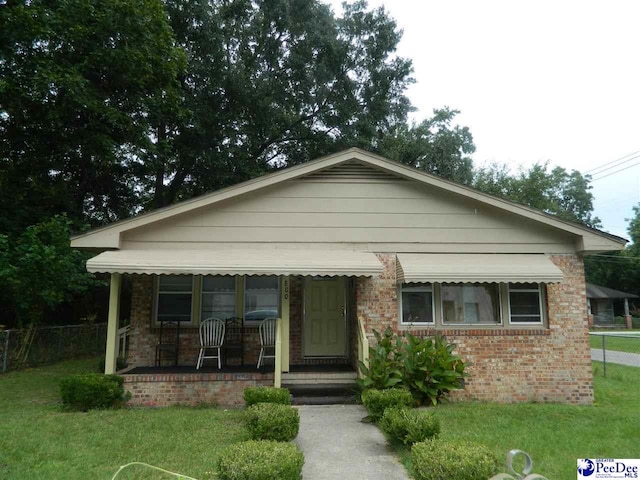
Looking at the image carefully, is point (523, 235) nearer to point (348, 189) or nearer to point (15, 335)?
point (348, 189)

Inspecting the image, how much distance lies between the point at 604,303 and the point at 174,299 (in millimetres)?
43641

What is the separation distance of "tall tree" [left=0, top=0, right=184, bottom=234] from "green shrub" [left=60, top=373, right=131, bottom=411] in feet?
28.6

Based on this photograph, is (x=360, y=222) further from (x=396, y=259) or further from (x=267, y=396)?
(x=267, y=396)

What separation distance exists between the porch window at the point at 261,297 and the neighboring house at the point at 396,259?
0.80 feet

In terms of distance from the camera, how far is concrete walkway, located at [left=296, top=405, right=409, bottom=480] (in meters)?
4.77

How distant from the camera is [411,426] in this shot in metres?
5.20

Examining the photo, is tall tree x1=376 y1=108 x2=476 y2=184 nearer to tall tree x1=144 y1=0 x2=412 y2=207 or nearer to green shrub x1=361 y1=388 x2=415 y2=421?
tall tree x1=144 y1=0 x2=412 y2=207

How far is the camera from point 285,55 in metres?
22.2

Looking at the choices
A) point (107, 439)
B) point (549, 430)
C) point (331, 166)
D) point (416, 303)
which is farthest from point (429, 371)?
point (107, 439)

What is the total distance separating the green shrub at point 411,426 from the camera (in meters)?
5.16

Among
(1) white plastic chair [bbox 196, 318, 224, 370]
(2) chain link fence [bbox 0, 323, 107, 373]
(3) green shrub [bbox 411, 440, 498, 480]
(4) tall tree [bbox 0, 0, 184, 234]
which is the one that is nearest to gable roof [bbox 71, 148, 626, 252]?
(1) white plastic chair [bbox 196, 318, 224, 370]

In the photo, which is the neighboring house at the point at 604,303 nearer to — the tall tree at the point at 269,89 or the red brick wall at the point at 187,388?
the tall tree at the point at 269,89

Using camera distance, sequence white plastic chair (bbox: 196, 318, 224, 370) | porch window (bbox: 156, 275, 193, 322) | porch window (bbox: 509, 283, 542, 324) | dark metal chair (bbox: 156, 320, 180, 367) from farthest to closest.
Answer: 1. porch window (bbox: 156, 275, 193, 322)
2. dark metal chair (bbox: 156, 320, 180, 367)
3. porch window (bbox: 509, 283, 542, 324)
4. white plastic chair (bbox: 196, 318, 224, 370)

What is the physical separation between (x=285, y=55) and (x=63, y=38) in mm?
10698
